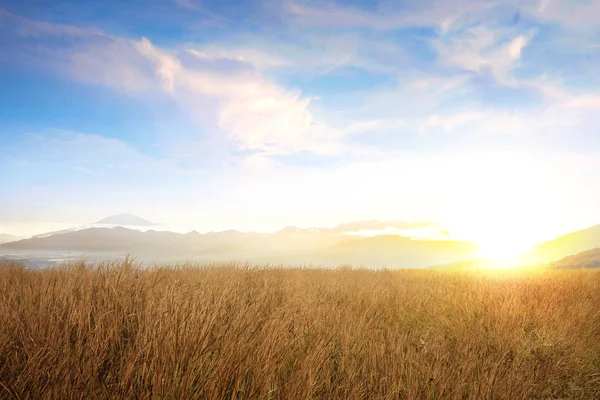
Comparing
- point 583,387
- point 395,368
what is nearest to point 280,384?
point 395,368

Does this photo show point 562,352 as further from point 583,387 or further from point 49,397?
point 49,397

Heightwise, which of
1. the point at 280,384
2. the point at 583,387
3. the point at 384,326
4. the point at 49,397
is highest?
the point at 49,397

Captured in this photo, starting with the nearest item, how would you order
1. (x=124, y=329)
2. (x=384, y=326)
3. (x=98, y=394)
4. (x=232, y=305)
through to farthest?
→ 1. (x=98, y=394)
2. (x=124, y=329)
3. (x=232, y=305)
4. (x=384, y=326)

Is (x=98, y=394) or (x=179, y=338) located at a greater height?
(x=179, y=338)

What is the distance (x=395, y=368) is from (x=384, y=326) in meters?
3.43

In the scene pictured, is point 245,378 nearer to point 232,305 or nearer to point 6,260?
point 232,305

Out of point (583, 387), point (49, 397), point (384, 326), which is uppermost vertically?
point (49, 397)

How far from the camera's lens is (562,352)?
5.84 meters

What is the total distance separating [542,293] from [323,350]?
26.7 feet

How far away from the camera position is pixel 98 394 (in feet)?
7.82

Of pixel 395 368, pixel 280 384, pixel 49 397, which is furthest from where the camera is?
pixel 395 368

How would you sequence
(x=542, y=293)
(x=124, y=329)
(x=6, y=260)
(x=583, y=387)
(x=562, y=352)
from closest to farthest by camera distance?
(x=124, y=329), (x=583, y=387), (x=562, y=352), (x=542, y=293), (x=6, y=260)

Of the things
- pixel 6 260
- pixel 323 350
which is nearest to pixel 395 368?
pixel 323 350

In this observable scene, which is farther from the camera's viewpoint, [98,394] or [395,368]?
[395,368]
